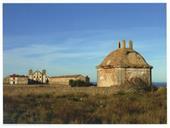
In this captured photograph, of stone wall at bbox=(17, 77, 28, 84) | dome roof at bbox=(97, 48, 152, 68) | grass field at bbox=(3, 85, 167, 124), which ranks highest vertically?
dome roof at bbox=(97, 48, 152, 68)

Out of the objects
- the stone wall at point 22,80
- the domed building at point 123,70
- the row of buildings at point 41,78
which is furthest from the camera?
the domed building at point 123,70

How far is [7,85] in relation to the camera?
47.0 feet

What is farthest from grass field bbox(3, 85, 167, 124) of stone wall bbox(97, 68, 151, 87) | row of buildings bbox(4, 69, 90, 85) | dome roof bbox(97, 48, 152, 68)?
dome roof bbox(97, 48, 152, 68)

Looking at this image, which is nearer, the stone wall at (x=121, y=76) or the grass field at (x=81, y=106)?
the grass field at (x=81, y=106)

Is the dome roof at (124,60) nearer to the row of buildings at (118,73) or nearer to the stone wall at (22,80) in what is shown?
the row of buildings at (118,73)

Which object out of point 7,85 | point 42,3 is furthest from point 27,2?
point 7,85

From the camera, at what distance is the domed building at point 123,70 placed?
16.1 metres

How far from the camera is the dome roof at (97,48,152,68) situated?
16109mm

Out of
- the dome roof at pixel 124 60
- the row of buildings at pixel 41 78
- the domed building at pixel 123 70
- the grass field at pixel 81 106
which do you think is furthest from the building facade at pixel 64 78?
the dome roof at pixel 124 60

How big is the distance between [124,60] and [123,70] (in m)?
0.58

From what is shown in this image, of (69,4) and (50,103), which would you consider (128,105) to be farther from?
(69,4)

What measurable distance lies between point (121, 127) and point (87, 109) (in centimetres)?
126

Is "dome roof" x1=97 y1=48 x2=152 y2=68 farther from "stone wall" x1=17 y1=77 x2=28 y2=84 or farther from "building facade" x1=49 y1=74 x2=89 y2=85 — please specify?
"stone wall" x1=17 y1=77 x2=28 y2=84

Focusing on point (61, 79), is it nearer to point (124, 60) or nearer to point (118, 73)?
point (118, 73)
